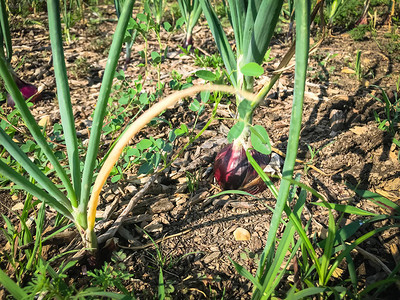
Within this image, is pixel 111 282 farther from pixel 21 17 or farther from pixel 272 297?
pixel 21 17

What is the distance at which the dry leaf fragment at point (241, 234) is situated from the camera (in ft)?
4.34

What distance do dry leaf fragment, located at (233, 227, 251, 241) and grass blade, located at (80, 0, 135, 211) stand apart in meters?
0.63

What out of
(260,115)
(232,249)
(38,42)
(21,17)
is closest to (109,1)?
(21,17)

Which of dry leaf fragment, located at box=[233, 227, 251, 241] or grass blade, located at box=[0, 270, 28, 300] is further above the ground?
grass blade, located at box=[0, 270, 28, 300]

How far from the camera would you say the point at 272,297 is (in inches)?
40.7

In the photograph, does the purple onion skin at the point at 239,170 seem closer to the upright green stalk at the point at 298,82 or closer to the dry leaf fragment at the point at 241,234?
the dry leaf fragment at the point at 241,234

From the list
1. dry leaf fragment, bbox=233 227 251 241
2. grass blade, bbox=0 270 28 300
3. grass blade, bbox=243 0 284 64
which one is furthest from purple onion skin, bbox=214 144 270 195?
grass blade, bbox=0 270 28 300

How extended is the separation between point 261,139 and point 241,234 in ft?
1.55

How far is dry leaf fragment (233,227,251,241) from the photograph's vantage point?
1.32 metres

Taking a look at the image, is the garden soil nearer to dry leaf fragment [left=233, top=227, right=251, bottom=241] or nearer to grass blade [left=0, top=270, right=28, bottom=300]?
dry leaf fragment [left=233, top=227, right=251, bottom=241]

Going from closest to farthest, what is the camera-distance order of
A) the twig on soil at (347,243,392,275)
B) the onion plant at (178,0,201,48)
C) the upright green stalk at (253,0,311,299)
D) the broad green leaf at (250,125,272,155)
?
the upright green stalk at (253,0,311,299), the broad green leaf at (250,125,272,155), the twig on soil at (347,243,392,275), the onion plant at (178,0,201,48)

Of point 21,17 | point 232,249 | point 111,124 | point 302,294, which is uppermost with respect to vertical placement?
point 21,17

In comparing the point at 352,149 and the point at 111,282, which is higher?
the point at 111,282

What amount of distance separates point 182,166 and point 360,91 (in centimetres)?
152
